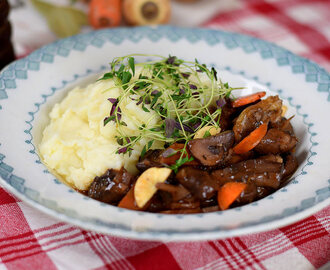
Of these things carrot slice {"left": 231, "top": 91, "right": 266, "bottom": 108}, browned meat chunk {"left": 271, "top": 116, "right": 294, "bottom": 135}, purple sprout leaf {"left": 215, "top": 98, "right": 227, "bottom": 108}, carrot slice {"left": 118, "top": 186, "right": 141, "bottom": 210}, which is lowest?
carrot slice {"left": 118, "top": 186, "right": 141, "bottom": 210}

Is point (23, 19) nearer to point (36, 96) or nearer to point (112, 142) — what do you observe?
point (36, 96)

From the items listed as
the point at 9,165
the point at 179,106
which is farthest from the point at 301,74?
the point at 9,165

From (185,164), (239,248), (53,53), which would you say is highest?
(53,53)

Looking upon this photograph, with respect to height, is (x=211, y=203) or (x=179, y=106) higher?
(x=179, y=106)

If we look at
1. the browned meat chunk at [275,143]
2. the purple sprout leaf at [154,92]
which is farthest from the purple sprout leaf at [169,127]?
the browned meat chunk at [275,143]

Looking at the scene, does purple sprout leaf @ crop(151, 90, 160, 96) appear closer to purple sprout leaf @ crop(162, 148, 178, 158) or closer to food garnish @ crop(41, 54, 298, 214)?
food garnish @ crop(41, 54, 298, 214)

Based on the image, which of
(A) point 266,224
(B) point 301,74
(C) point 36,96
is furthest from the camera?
(B) point 301,74

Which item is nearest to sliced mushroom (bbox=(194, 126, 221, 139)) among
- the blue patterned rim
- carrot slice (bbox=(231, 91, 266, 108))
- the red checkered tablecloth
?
carrot slice (bbox=(231, 91, 266, 108))

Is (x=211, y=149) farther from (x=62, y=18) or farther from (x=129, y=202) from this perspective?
(x=62, y=18)
